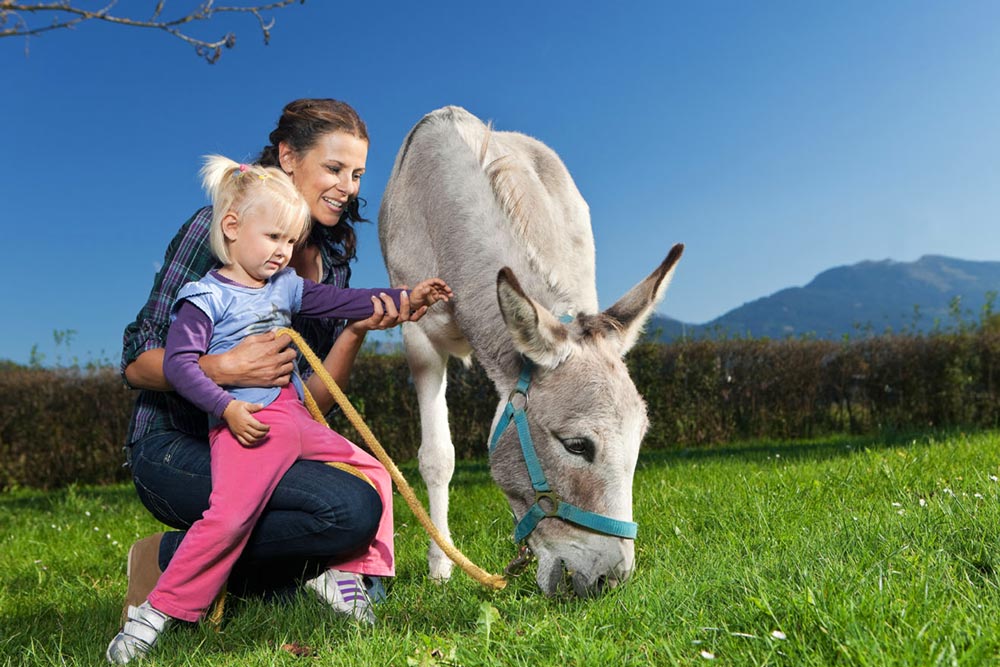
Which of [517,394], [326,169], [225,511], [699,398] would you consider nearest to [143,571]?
[225,511]

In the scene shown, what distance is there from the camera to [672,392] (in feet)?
38.8

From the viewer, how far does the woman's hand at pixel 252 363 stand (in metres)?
3.03

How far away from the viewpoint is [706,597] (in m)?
2.54

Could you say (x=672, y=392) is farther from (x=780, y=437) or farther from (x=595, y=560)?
(x=595, y=560)

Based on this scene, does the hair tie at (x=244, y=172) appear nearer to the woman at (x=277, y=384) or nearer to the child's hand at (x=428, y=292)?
the woman at (x=277, y=384)

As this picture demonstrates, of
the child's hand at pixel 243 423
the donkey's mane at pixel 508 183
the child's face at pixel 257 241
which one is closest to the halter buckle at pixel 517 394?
the donkey's mane at pixel 508 183

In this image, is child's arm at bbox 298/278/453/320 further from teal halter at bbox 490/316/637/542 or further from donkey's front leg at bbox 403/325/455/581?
donkey's front leg at bbox 403/325/455/581

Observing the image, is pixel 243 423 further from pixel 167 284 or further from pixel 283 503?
pixel 167 284

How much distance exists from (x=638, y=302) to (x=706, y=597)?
48.6 inches

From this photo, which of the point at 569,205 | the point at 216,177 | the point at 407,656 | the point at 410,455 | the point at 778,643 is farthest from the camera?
the point at 410,455

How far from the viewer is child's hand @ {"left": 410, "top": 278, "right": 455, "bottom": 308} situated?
3442mm

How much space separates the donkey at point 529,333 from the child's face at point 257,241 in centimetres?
93

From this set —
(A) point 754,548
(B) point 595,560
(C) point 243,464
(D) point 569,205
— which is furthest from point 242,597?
(D) point 569,205

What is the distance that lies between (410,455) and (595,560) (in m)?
8.64
